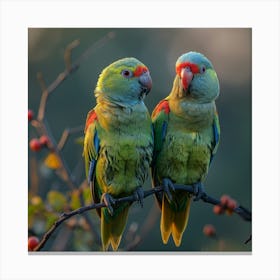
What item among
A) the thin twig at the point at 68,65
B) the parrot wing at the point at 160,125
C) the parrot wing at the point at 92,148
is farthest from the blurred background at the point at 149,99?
the parrot wing at the point at 160,125

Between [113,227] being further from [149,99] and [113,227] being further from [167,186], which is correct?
[149,99]

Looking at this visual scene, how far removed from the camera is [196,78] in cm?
302

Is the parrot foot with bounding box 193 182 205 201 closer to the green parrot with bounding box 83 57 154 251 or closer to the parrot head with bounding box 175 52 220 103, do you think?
the green parrot with bounding box 83 57 154 251

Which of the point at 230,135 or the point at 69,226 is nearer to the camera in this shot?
the point at 69,226

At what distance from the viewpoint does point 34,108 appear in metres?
3.33

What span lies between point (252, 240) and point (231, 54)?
1069 mm

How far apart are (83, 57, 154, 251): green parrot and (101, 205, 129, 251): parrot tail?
13 centimetres

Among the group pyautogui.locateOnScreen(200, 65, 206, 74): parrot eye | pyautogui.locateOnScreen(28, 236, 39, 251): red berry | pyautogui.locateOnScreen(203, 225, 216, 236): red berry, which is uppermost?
pyautogui.locateOnScreen(200, 65, 206, 74): parrot eye

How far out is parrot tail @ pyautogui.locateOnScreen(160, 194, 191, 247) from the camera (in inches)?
128

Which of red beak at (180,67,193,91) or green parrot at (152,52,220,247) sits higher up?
red beak at (180,67,193,91)

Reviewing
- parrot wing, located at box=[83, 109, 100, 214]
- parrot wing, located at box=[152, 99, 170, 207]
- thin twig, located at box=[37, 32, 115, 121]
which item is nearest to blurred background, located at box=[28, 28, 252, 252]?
thin twig, located at box=[37, 32, 115, 121]
